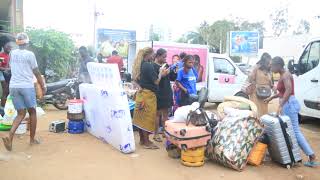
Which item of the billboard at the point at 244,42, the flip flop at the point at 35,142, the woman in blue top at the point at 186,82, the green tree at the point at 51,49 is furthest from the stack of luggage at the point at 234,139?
the billboard at the point at 244,42

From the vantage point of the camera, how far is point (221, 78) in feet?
39.4

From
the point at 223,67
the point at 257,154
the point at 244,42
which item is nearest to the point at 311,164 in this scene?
the point at 257,154

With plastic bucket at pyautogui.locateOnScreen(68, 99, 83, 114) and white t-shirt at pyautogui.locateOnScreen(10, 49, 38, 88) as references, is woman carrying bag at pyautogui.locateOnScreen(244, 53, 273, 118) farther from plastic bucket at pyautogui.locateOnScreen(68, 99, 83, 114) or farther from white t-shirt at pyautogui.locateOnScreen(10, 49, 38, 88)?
white t-shirt at pyautogui.locateOnScreen(10, 49, 38, 88)

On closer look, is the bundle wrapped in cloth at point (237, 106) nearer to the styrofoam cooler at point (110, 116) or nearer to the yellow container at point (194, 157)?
the yellow container at point (194, 157)

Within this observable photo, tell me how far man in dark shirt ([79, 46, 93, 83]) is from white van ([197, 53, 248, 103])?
3.24 m

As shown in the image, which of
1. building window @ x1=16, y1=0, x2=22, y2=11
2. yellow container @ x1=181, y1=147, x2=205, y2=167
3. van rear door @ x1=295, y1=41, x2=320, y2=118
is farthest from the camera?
building window @ x1=16, y1=0, x2=22, y2=11

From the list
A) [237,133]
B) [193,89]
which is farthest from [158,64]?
[237,133]

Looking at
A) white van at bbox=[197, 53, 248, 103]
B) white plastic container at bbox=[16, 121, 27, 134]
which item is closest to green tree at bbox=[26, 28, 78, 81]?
white van at bbox=[197, 53, 248, 103]

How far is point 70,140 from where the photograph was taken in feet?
24.8

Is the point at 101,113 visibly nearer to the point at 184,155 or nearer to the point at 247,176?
the point at 184,155

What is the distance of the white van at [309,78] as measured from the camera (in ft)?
29.7

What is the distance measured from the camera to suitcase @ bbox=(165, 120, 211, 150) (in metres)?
5.79

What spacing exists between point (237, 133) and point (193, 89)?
188cm

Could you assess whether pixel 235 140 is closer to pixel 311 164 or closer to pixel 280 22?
pixel 311 164
